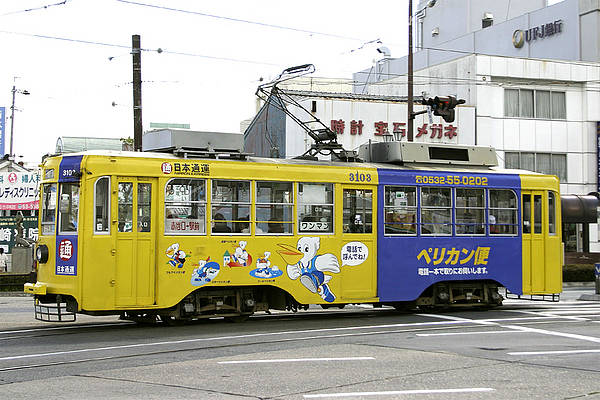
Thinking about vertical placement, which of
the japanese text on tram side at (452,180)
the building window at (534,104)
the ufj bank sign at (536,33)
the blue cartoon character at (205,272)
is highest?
the ufj bank sign at (536,33)

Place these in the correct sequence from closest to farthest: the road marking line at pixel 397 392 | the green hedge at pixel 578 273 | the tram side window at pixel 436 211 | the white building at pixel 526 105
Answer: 1. the road marking line at pixel 397 392
2. the tram side window at pixel 436 211
3. the green hedge at pixel 578 273
4. the white building at pixel 526 105

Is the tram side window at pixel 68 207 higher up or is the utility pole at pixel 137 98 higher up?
the utility pole at pixel 137 98

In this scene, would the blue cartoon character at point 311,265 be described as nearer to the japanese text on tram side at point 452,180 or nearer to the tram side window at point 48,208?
the japanese text on tram side at point 452,180

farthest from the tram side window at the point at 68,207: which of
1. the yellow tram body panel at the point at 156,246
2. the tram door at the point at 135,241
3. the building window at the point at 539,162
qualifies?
the building window at the point at 539,162

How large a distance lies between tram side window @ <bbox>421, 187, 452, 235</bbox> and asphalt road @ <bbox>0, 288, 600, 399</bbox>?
5.85 ft

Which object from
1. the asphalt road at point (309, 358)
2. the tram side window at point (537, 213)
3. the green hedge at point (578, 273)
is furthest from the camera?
the green hedge at point (578, 273)

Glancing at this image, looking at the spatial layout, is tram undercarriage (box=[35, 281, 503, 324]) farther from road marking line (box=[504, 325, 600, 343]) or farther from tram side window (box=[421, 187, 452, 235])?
road marking line (box=[504, 325, 600, 343])

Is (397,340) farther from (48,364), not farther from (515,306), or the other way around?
(515,306)

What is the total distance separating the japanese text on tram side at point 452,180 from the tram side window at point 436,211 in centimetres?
14

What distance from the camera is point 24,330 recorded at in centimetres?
1406

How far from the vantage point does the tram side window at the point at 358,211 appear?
15875 mm

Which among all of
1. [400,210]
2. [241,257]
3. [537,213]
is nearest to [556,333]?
[400,210]

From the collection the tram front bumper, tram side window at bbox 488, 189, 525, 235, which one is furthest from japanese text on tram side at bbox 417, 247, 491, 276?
the tram front bumper

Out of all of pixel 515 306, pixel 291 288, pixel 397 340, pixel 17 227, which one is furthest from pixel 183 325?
pixel 17 227
